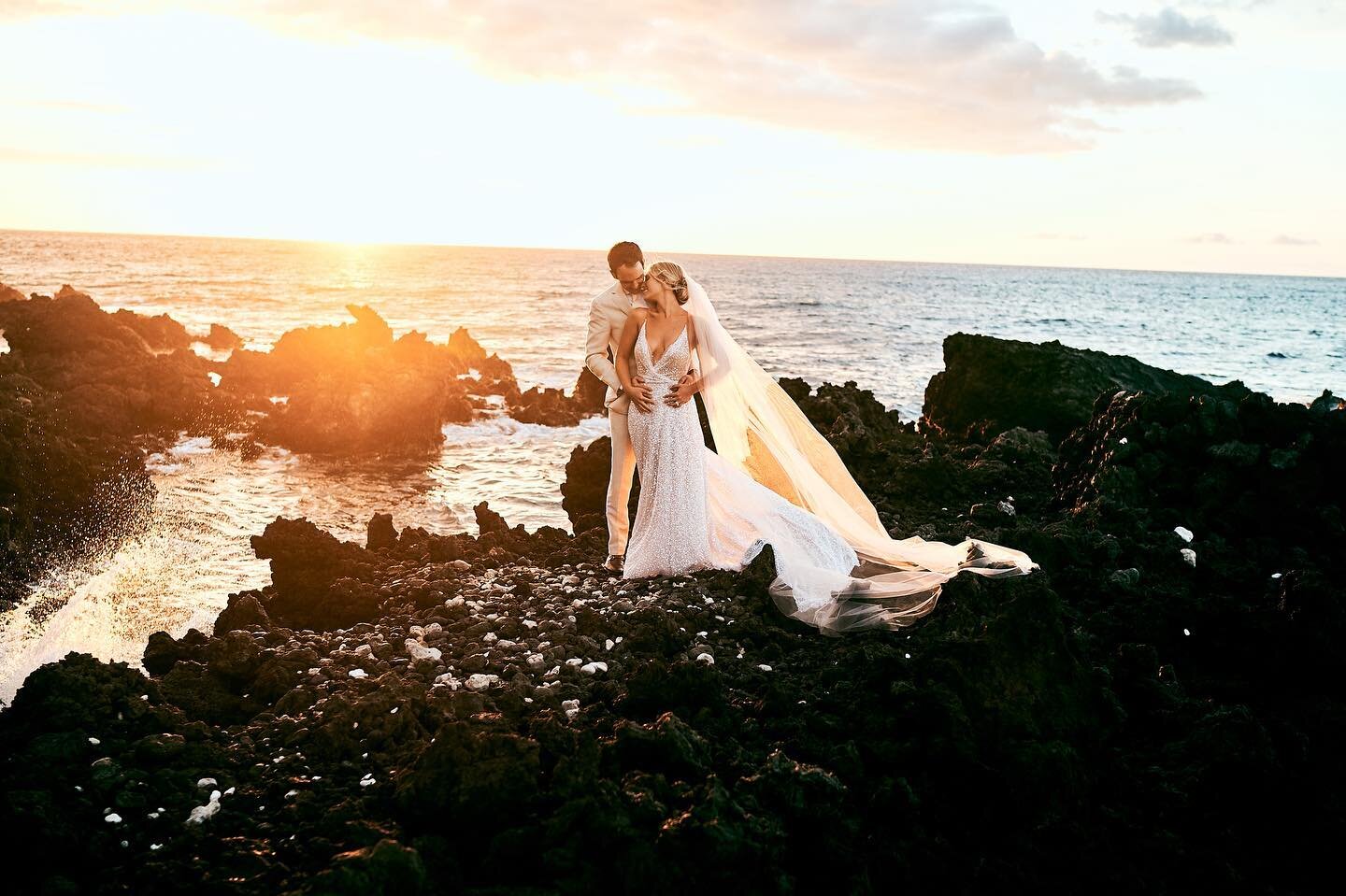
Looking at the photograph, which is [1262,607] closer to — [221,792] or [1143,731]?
[1143,731]

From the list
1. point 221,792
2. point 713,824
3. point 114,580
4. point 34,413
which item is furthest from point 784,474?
point 34,413

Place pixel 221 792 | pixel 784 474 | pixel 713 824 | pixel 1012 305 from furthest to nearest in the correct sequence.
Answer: pixel 1012 305, pixel 784 474, pixel 221 792, pixel 713 824

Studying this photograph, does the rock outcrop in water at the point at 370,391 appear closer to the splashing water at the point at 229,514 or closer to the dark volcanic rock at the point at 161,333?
the splashing water at the point at 229,514

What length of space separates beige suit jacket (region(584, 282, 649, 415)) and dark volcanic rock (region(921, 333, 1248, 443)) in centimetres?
841

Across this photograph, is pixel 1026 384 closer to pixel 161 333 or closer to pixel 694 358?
pixel 694 358

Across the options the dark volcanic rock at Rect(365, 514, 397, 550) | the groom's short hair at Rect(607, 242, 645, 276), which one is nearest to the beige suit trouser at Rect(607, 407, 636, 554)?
the groom's short hair at Rect(607, 242, 645, 276)

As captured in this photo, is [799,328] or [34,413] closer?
[34,413]

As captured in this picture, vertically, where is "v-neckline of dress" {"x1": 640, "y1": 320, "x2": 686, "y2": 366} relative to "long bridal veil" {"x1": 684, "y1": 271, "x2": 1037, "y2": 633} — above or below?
above

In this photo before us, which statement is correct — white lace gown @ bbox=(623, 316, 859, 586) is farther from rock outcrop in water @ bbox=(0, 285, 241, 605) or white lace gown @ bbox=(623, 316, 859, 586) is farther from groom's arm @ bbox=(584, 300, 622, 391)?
rock outcrop in water @ bbox=(0, 285, 241, 605)

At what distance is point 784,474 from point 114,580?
709 centimetres

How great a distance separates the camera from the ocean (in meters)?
9.05

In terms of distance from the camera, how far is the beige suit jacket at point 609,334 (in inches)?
292

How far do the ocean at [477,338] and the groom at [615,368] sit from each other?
4.02m

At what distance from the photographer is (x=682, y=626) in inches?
254
